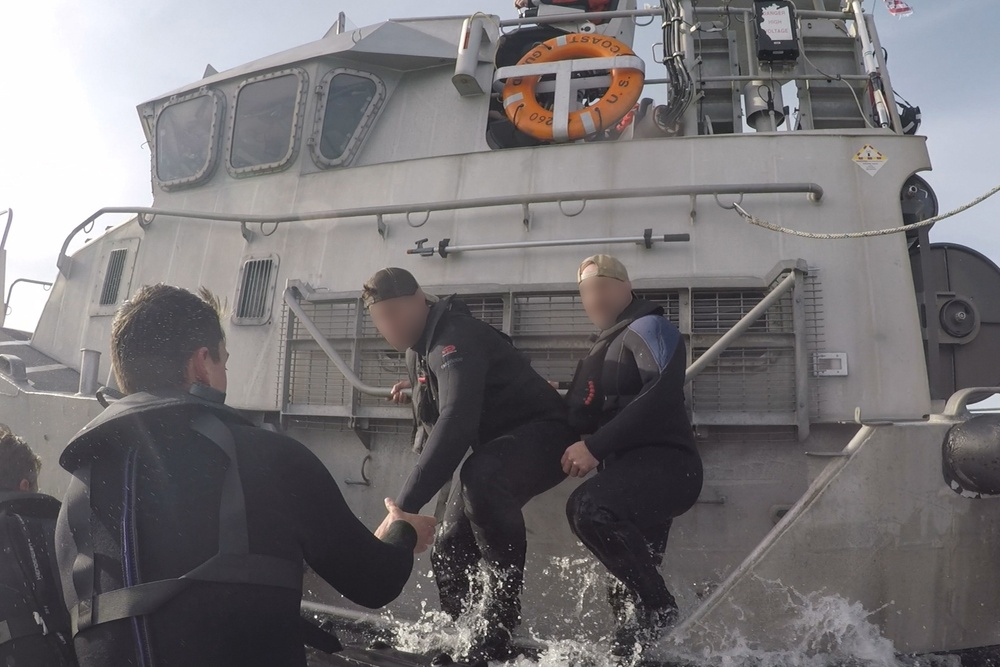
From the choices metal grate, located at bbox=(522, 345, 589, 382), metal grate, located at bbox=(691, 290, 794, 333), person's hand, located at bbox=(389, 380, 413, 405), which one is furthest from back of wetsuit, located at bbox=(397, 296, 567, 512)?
metal grate, located at bbox=(691, 290, 794, 333)

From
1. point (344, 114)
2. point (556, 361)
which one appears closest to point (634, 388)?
point (556, 361)

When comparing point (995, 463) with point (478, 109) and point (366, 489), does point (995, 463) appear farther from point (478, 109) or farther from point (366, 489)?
point (478, 109)

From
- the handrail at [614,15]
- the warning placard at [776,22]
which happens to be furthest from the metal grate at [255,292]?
the warning placard at [776,22]

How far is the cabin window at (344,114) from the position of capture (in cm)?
516

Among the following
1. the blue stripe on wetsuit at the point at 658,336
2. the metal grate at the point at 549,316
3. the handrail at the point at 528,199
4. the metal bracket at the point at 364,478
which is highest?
the handrail at the point at 528,199

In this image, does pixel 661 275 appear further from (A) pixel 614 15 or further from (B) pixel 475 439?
(A) pixel 614 15

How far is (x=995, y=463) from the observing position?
8.97ft

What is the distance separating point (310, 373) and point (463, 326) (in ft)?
5.20

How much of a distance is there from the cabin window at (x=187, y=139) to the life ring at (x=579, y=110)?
2.18 meters

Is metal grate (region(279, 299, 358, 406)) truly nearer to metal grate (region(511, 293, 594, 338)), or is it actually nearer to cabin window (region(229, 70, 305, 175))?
metal grate (region(511, 293, 594, 338))

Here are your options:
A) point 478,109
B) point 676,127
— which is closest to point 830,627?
point 676,127

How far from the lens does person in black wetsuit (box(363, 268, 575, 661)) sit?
2.83 meters

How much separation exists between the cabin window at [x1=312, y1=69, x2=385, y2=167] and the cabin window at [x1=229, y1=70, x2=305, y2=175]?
17 cm

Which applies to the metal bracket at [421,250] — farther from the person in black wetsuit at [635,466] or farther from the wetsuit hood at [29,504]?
the wetsuit hood at [29,504]
